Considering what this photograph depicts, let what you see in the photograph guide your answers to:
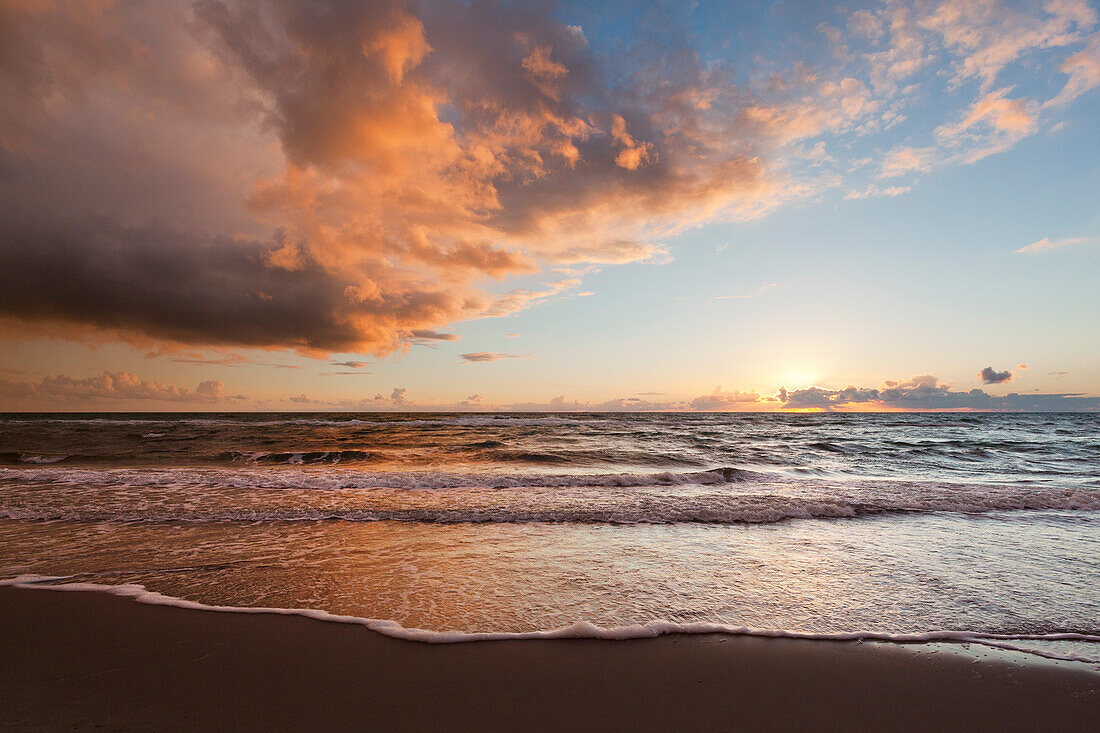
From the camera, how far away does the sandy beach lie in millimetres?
3027

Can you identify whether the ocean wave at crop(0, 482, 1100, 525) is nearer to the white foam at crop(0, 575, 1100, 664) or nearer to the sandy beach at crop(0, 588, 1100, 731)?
the white foam at crop(0, 575, 1100, 664)

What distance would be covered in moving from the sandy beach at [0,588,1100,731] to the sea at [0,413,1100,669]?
0.34 metres

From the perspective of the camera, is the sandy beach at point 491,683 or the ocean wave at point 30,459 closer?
the sandy beach at point 491,683

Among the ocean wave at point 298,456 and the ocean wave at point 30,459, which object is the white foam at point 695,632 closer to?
the ocean wave at point 298,456

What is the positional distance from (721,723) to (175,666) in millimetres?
4137

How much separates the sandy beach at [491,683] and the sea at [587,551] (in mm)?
342

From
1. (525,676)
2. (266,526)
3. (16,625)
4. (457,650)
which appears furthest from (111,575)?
(525,676)

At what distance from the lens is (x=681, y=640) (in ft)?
13.4

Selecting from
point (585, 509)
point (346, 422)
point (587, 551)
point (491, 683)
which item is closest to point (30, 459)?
point (585, 509)

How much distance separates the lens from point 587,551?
6594 mm

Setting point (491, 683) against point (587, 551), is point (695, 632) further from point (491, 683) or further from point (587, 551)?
point (587, 551)

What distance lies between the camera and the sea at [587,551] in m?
4.52

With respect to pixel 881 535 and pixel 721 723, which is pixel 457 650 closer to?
pixel 721 723

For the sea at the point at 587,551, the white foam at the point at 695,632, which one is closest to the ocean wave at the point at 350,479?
the sea at the point at 587,551
